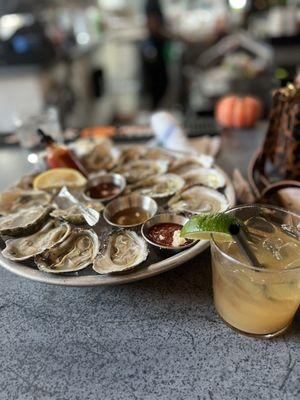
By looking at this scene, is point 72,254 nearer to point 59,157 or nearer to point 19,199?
point 19,199

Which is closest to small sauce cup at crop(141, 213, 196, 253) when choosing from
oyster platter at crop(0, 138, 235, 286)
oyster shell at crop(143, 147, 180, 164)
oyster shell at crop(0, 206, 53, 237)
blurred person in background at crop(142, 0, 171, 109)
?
oyster platter at crop(0, 138, 235, 286)

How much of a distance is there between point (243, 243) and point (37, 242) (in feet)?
1.44

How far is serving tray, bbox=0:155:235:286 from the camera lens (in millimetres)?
624

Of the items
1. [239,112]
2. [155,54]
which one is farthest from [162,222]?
[155,54]

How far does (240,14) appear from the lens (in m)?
3.75

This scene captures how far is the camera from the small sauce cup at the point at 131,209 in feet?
2.65

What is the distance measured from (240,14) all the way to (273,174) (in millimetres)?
3366

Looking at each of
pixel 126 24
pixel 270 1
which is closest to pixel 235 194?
pixel 270 1

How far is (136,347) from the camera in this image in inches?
23.0

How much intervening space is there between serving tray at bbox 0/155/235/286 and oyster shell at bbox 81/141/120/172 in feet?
1.51

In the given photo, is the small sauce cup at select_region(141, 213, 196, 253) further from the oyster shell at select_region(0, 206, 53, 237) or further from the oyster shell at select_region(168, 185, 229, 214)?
the oyster shell at select_region(0, 206, 53, 237)

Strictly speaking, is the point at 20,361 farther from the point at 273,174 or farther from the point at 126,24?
the point at 126,24

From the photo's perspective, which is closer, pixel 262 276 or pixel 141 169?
pixel 262 276

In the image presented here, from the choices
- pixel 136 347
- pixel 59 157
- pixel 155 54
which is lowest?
pixel 136 347
